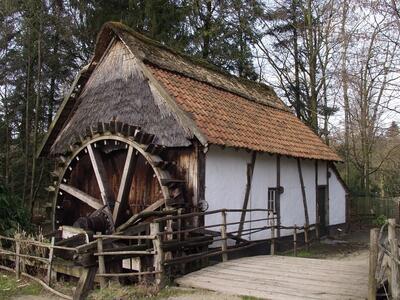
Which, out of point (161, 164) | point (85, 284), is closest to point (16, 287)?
point (85, 284)

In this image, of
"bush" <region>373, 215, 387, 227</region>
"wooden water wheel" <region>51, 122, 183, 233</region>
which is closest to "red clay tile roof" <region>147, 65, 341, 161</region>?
"wooden water wheel" <region>51, 122, 183, 233</region>

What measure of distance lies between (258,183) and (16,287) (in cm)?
626

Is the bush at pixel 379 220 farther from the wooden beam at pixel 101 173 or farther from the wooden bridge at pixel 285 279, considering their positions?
the wooden beam at pixel 101 173

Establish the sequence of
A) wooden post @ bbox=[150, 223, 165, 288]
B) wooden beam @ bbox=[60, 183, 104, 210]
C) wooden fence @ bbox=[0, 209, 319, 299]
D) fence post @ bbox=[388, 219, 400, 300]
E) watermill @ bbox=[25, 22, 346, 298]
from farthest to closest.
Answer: wooden beam @ bbox=[60, 183, 104, 210] → watermill @ bbox=[25, 22, 346, 298] → wooden fence @ bbox=[0, 209, 319, 299] → wooden post @ bbox=[150, 223, 165, 288] → fence post @ bbox=[388, 219, 400, 300]

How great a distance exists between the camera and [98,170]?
35.8 feet

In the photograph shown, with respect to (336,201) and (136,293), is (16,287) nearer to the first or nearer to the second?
(136,293)

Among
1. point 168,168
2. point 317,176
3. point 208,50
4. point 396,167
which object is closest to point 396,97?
A: point 317,176

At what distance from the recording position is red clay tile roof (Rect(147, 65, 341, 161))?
34.1 feet

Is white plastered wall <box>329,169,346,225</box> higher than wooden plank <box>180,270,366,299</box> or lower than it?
higher

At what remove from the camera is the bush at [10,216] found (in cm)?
1093

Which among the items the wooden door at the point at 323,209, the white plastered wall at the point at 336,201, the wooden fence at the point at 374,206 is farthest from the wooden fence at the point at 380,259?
the wooden fence at the point at 374,206

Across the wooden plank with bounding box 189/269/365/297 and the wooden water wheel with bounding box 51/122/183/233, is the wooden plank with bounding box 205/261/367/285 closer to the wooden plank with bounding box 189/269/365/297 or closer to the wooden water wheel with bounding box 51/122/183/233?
the wooden plank with bounding box 189/269/365/297

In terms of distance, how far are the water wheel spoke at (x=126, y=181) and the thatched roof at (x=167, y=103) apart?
73cm

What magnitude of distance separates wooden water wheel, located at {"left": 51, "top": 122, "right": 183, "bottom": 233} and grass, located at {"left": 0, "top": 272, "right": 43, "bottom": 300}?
1985mm
